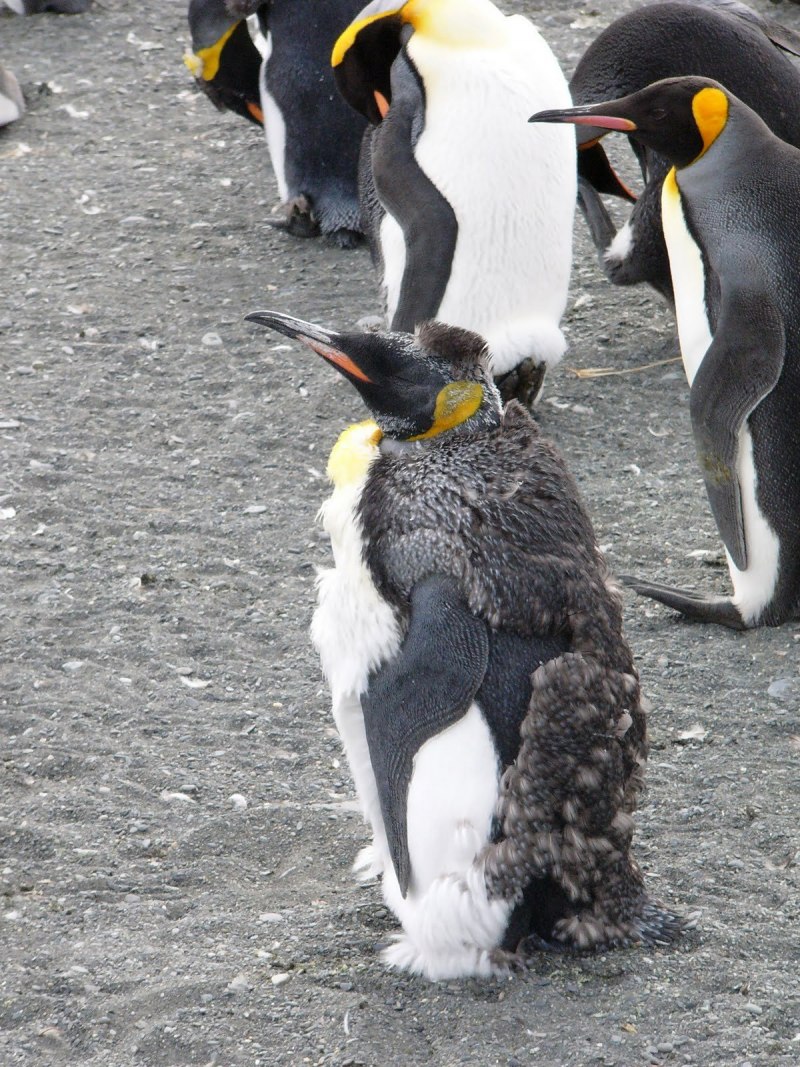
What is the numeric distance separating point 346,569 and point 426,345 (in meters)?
0.41

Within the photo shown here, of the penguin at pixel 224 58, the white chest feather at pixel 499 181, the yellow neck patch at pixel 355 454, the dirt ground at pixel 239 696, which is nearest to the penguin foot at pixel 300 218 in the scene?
the dirt ground at pixel 239 696

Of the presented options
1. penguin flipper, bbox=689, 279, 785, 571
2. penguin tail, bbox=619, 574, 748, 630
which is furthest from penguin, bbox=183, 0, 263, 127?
penguin tail, bbox=619, 574, 748, 630

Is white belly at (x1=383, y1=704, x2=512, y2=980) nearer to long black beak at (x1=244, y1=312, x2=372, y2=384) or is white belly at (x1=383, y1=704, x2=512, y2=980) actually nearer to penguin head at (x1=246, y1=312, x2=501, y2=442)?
penguin head at (x1=246, y1=312, x2=501, y2=442)

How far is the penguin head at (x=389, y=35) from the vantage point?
4.45 meters

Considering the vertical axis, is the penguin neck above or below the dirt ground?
above

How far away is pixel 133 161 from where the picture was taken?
621cm

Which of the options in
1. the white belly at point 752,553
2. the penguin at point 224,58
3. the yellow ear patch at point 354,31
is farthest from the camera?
the penguin at point 224,58

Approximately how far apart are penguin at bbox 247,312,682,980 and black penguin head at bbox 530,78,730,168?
1.58m

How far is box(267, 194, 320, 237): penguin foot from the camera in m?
5.66

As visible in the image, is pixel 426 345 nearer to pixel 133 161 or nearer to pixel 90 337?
pixel 90 337

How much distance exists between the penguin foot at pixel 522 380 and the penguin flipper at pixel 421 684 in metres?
2.17

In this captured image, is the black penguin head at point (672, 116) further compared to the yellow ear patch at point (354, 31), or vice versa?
the yellow ear patch at point (354, 31)

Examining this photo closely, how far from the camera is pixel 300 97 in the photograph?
5836 millimetres

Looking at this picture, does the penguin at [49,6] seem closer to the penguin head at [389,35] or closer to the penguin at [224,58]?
the penguin at [224,58]
